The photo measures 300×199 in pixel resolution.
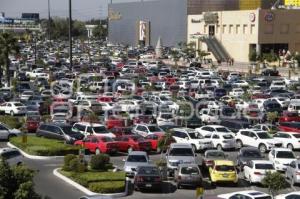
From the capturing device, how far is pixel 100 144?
3931cm

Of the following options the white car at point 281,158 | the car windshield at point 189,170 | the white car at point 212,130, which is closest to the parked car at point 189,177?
the car windshield at point 189,170

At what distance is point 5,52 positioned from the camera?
80562 millimetres

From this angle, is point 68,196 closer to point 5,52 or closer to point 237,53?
point 5,52

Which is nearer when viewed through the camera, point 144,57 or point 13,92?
point 13,92

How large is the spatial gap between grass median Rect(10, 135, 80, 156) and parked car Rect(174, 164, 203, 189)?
374 inches

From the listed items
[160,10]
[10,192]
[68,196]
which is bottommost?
[68,196]

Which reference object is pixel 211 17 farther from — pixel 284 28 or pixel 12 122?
pixel 12 122

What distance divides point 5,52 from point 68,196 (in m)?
54.1

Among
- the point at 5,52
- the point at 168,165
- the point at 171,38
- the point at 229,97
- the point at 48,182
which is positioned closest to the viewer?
the point at 48,182

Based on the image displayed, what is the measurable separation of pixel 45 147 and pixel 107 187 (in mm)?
10429

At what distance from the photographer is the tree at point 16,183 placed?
1880 cm

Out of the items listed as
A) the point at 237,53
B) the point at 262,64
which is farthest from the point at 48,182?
the point at 237,53

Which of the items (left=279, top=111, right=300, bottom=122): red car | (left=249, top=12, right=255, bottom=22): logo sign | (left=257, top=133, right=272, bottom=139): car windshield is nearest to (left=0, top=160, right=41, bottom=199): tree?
(left=257, top=133, right=272, bottom=139): car windshield

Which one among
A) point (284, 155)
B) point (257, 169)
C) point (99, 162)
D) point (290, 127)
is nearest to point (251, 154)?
point (284, 155)
